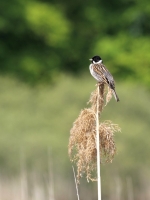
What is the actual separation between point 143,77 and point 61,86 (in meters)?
2.99

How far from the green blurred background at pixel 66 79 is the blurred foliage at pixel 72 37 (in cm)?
3

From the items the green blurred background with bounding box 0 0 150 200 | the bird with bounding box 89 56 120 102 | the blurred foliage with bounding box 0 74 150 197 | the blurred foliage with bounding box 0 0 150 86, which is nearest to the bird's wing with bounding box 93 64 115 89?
the bird with bounding box 89 56 120 102

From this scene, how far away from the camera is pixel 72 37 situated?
22.9 metres

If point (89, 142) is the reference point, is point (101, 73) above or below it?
above

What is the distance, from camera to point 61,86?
18.5 metres

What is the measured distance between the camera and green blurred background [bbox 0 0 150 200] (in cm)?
1459

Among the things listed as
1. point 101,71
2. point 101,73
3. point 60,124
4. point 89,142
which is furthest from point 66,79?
point 89,142

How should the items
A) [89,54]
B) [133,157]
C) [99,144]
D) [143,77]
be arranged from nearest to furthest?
[99,144]
[133,157]
[143,77]
[89,54]

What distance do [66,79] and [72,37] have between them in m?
4.29

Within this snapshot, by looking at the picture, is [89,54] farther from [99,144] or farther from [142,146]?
[99,144]

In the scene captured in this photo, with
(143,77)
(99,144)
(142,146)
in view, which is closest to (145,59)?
(143,77)

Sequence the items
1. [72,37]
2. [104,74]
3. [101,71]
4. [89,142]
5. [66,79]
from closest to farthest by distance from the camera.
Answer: [89,142]
[104,74]
[101,71]
[66,79]
[72,37]

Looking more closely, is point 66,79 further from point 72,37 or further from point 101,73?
point 101,73

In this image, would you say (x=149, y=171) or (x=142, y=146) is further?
(x=142, y=146)
